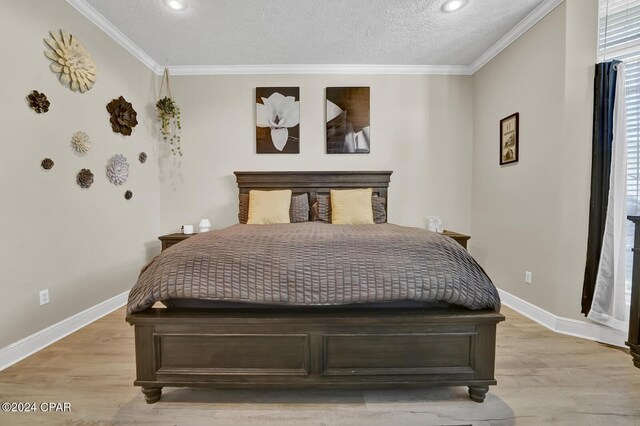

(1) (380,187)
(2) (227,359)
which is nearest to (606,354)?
(1) (380,187)

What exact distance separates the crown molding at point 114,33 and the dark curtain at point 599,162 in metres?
4.27

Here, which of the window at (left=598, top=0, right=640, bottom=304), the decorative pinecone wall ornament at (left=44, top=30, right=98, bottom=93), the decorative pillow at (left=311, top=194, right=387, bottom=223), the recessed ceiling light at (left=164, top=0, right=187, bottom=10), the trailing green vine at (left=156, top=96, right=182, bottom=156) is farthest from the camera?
the trailing green vine at (left=156, top=96, right=182, bottom=156)

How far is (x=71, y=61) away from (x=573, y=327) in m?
4.72

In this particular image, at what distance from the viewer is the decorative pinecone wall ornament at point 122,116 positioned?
8.99ft

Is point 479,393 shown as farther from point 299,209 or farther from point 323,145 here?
point 323,145

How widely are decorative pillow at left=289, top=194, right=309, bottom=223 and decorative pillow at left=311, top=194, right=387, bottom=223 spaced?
3.9 inches

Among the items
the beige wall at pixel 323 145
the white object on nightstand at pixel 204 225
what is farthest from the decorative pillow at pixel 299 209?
the white object on nightstand at pixel 204 225

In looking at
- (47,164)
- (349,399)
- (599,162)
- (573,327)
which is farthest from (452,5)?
(47,164)

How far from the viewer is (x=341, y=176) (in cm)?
333

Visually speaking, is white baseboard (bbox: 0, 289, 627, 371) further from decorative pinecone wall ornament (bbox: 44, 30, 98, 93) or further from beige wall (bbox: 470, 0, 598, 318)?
decorative pinecone wall ornament (bbox: 44, 30, 98, 93)

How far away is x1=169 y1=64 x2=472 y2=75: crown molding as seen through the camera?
3391mm

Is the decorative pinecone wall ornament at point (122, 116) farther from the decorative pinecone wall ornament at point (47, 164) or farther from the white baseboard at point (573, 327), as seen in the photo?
the white baseboard at point (573, 327)

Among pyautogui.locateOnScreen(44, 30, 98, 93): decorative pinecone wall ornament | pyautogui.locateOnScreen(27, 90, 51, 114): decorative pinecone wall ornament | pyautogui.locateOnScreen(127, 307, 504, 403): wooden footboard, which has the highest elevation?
pyautogui.locateOnScreen(44, 30, 98, 93): decorative pinecone wall ornament

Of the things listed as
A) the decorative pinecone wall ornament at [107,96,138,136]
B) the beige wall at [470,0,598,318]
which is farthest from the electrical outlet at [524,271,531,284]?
the decorative pinecone wall ornament at [107,96,138,136]
